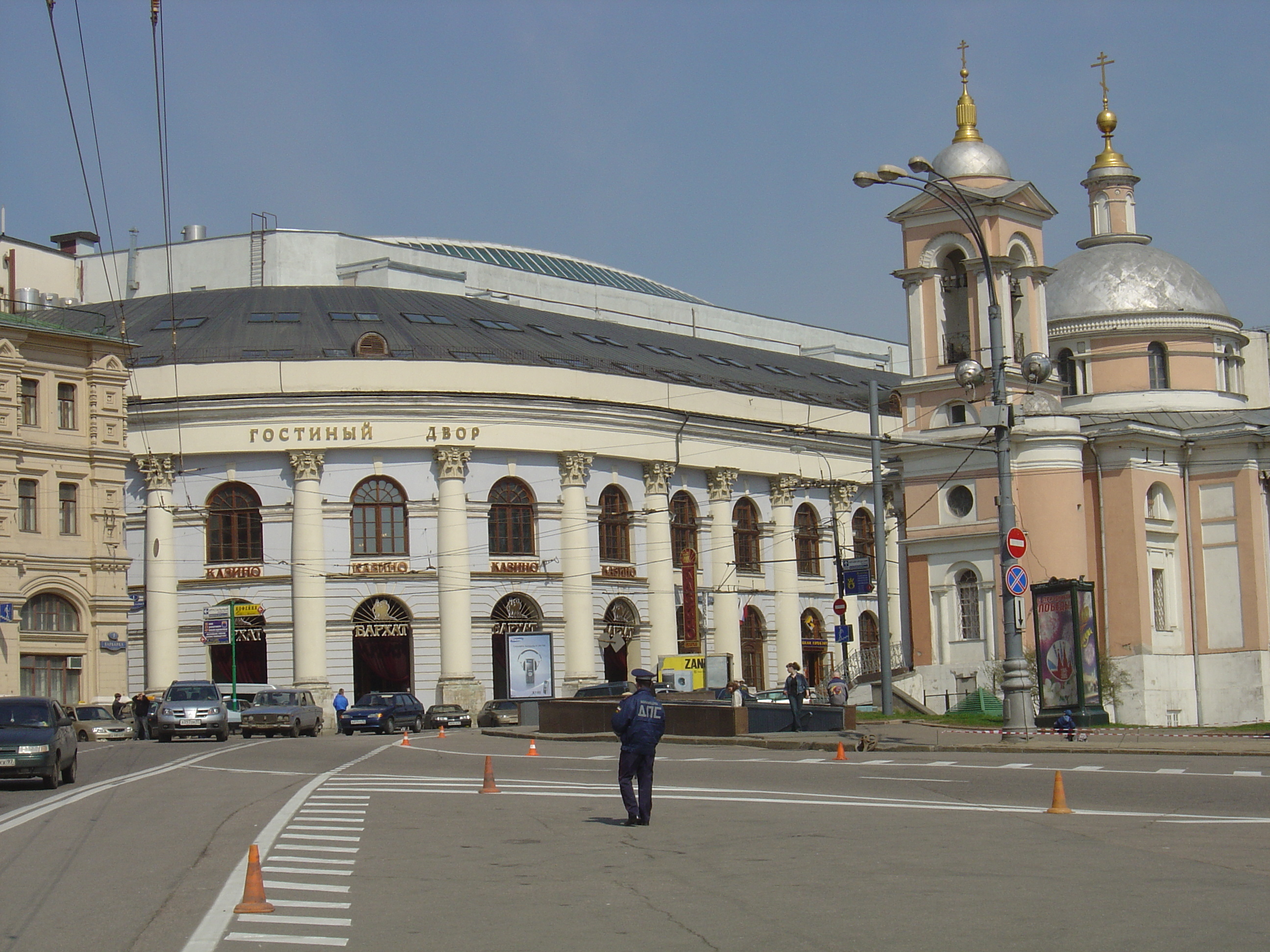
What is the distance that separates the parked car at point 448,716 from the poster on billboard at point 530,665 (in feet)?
7.40

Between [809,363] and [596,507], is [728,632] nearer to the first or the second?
[596,507]

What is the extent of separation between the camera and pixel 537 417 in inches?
2584

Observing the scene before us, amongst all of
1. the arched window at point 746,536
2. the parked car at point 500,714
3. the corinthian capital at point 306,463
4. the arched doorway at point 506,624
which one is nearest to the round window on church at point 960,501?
the parked car at point 500,714

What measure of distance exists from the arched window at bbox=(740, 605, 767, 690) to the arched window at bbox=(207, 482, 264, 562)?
21.3m

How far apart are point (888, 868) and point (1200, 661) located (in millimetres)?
39932

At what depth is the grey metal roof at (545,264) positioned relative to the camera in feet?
299

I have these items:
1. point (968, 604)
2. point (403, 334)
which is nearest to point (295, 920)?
point (968, 604)

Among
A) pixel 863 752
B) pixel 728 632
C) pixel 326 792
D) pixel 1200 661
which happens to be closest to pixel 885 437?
pixel 863 752

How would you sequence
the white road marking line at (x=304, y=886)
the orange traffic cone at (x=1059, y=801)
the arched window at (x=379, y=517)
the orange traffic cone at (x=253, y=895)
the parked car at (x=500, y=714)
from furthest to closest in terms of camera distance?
the arched window at (x=379, y=517) < the parked car at (x=500, y=714) < the orange traffic cone at (x=1059, y=801) < the white road marking line at (x=304, y=886) < the orange traffic cone at (x=253, y=895)

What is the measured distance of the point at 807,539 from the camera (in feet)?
253

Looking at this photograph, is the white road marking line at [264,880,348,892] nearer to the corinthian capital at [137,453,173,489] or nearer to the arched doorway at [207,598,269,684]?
the arched doorway at [207,598,269,684]

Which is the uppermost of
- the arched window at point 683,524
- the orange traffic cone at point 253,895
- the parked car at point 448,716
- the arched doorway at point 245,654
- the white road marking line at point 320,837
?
the arched window at point 683,524

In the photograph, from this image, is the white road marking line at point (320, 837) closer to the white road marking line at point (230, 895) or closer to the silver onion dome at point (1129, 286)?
the white road marking line at point (230, 895)

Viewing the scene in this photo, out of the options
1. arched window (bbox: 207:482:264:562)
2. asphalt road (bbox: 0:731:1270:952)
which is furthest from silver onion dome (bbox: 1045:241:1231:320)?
asphalt road (bbox: 0:731:1270:952)
